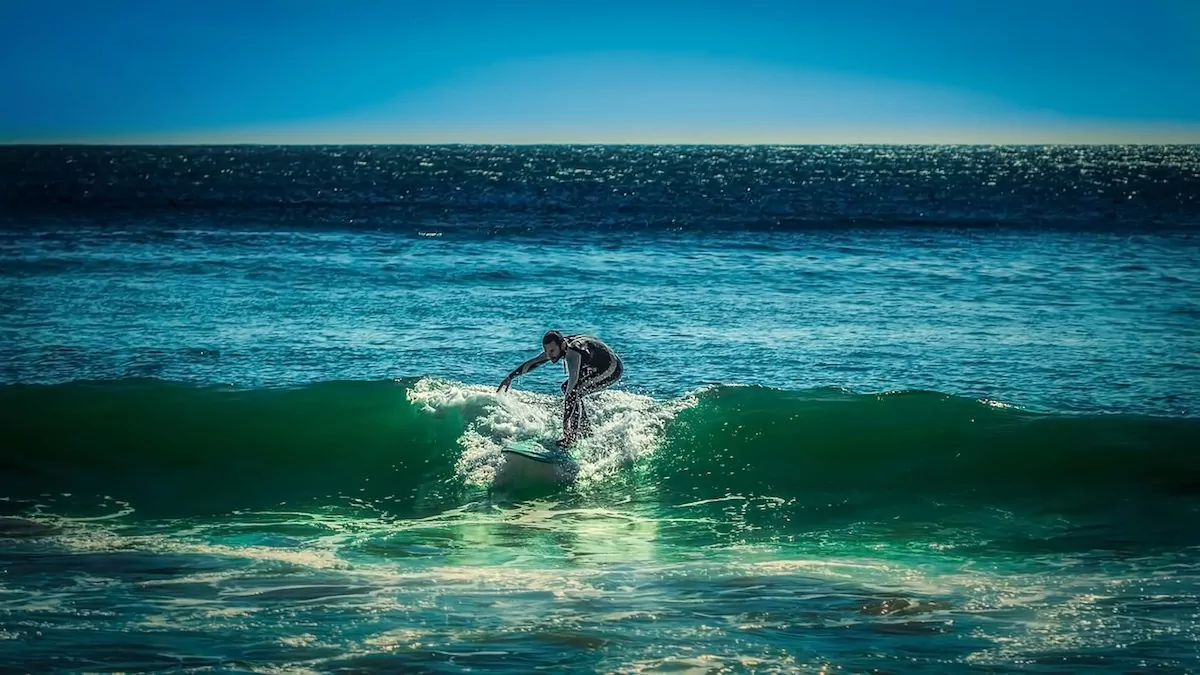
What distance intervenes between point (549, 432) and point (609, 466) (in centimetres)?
102

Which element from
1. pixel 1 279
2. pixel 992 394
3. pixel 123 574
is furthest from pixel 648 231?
pixel 123 574

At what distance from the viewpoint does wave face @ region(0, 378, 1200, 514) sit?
13844mm

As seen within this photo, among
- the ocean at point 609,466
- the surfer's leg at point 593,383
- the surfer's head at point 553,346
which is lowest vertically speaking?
the ocean at point 609,466

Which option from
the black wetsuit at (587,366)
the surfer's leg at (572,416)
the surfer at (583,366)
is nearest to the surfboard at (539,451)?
the surfer's leg at (572,416)

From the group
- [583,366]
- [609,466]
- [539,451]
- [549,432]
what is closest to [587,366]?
[583,366]

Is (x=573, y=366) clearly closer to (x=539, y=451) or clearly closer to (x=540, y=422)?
(x=539, y=451)

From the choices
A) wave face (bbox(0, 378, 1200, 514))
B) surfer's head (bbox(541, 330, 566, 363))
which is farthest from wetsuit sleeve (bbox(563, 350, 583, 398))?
wave face (bbox(0, 378, 1200, 514))

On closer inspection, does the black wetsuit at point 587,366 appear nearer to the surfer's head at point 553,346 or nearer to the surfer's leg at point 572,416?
the surfer's leg at point 572,416

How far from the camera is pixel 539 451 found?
1382 cm

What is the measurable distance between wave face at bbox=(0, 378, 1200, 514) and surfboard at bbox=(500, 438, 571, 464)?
12.3 inches

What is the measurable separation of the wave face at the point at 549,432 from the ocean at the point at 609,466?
60 mm

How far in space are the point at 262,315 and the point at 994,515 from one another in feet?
50.7

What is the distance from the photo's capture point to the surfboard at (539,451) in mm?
13711

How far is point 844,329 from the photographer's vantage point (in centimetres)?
2150
